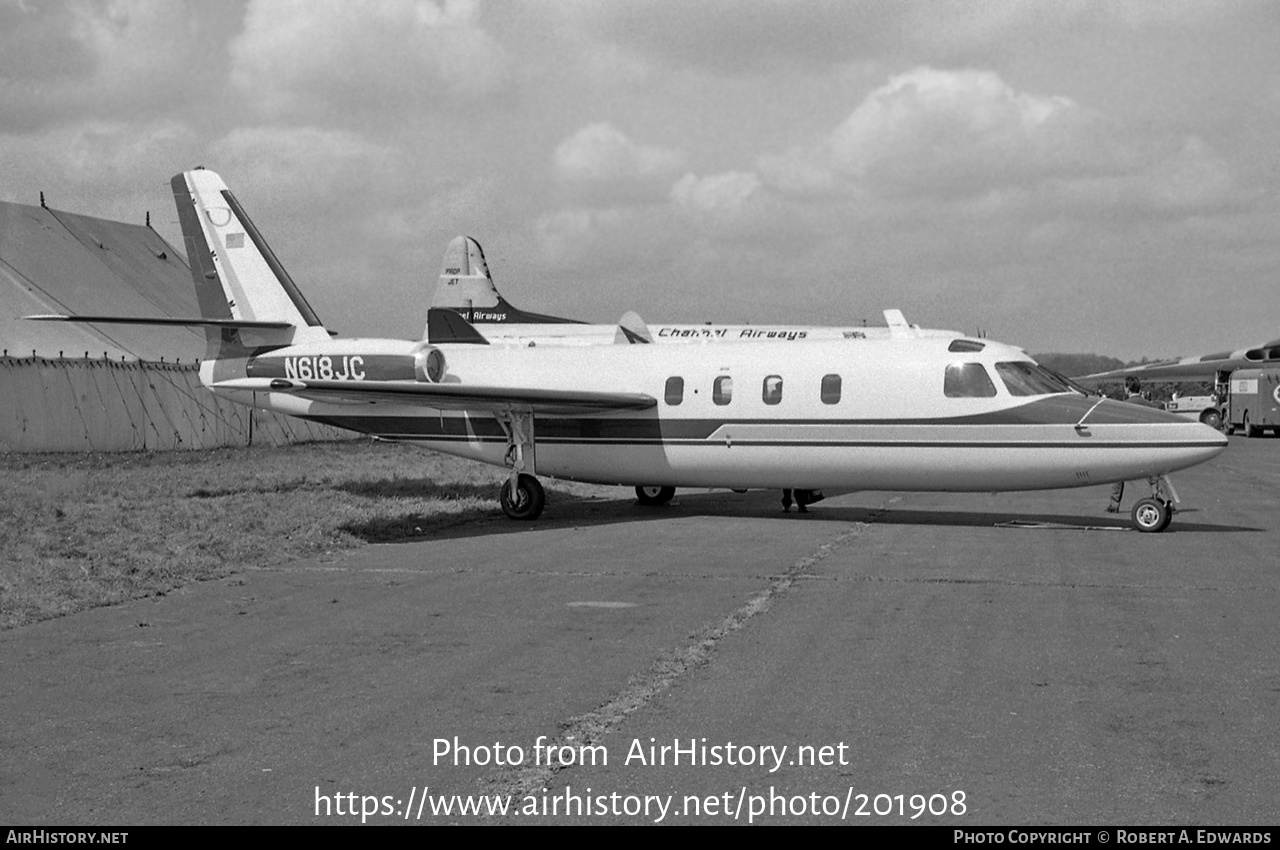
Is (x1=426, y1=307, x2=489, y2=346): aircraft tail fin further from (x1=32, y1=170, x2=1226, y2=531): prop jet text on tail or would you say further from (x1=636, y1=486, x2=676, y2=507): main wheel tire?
(x1=636, y1=486, x2=676, y2=507): main wheel tire

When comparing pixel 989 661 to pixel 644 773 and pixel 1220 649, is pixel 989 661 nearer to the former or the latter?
pixel 1220 649

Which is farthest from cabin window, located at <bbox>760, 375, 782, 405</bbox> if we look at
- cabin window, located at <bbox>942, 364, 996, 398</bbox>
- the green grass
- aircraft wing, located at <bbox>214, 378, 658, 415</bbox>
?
the green grass

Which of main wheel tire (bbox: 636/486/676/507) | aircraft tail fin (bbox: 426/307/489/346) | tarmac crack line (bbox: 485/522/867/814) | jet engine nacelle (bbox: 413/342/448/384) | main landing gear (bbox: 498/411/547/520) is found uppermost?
aircraft tail fin (bbox: 426/307/489/346)

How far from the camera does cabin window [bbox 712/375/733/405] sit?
18250 millimetres

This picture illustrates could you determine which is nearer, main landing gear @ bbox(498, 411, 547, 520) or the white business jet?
main landing gear @ bbox(498, 411, 547, 520)

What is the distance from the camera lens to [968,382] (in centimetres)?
1681

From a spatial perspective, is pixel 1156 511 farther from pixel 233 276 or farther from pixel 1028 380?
pixel 233 276

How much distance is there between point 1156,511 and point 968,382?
291cm

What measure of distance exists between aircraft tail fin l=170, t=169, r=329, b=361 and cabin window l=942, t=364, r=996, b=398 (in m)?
10.7

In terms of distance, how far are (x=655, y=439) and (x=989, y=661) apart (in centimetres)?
1043

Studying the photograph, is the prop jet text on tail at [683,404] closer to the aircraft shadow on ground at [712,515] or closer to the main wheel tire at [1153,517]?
the main wheel tire at [1153,517]

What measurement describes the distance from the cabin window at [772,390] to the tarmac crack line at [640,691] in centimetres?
582

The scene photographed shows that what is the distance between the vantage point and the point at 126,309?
37250mm

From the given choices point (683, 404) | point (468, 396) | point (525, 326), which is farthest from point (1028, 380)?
point (525, 326)
